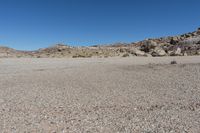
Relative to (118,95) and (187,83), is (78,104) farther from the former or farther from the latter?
(187,83)

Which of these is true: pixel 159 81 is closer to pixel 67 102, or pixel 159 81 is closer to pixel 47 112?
pixel 67 102

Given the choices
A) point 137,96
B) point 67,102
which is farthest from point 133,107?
point 67,102

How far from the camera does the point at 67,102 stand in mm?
10055

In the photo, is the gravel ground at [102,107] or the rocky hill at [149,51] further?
the rocky hill at [149,51]

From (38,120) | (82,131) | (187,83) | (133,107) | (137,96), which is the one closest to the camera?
(82,131)

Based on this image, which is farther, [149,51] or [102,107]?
[149,51]

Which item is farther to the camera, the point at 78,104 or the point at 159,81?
the point at 159,81

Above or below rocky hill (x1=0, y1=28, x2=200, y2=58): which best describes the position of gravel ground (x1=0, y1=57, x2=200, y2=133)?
below

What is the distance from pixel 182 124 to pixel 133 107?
7.46 feet

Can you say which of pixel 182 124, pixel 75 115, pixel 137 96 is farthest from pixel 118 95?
pixel 182 124

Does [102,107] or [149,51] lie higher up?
[149,51]

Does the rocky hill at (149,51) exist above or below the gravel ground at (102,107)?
above

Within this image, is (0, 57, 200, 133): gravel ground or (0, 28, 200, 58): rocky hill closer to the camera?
(0, 57, 200, 133): gravel ground

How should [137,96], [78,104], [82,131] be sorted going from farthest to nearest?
[137,96]
[78,104]
[82,131]
